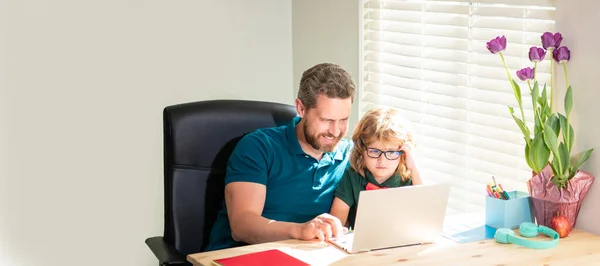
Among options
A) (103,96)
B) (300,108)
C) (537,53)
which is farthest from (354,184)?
(103,96)

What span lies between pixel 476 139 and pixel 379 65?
2.18 ft

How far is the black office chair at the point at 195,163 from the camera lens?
283cm

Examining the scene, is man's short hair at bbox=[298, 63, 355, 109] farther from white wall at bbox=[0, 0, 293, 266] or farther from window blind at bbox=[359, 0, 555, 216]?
white wall at bbox=[0, 0, 293, 266]

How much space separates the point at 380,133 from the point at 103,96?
154 cm

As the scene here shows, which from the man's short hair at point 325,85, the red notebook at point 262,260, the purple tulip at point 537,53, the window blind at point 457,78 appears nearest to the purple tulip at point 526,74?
the purple tulip at point 537,53

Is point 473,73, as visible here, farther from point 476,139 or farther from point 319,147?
point 319,147

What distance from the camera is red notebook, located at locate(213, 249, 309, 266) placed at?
229cm

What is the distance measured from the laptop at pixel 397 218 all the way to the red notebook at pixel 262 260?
0.19 meters

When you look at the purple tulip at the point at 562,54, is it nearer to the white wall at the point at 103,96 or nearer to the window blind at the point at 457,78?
the window blind at the point at 457,78

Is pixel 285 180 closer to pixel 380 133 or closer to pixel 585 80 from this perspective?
pixel 380 133

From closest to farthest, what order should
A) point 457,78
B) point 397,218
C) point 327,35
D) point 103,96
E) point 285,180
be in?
1. point 397,218
2. point 285,180
3. point 457,78
4. point 103,96
5. point 327,35

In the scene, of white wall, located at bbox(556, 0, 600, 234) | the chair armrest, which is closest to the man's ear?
the chair armrest

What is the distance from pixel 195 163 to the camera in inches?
113

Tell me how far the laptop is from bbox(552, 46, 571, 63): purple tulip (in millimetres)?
525
